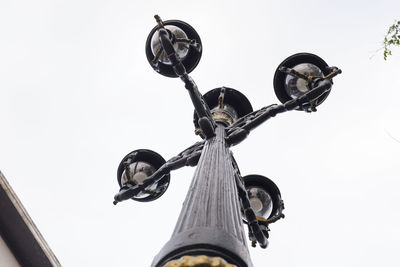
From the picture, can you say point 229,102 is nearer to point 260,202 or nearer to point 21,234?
point 260,202

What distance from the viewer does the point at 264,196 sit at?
15.4 feet

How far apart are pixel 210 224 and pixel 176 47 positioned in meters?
3.04

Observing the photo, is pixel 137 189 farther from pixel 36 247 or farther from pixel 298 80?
pixel 36 247

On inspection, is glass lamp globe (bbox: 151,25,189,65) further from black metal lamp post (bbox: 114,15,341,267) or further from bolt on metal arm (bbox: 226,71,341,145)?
bolt on metal arm (bbox: 226,71,341,145)

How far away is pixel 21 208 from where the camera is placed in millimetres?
5539

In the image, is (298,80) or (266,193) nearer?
(298,80)

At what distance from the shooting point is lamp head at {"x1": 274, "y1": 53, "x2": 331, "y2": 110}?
4246 millimetres

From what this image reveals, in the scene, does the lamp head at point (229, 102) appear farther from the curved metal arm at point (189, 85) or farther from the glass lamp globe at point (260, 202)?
the curved metal arm at point (189, 85)

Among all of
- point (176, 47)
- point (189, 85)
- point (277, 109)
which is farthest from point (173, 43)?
point (277, 109)

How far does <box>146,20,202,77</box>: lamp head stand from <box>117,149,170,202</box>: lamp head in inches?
42.5

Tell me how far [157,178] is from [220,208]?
2.35 m

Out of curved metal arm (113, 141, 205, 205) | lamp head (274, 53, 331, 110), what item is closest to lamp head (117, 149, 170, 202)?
curved metal arm (113, 141, 205, 205)

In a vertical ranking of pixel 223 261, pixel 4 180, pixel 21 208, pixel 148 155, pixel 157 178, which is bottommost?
pixel 223 261

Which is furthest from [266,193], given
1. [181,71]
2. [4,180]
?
[4,180]
